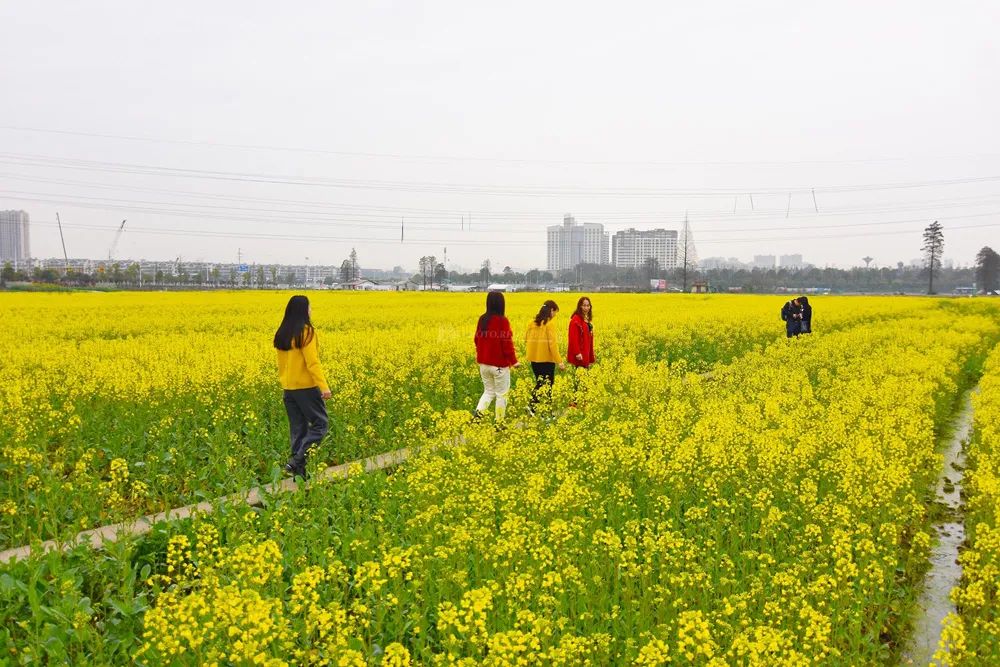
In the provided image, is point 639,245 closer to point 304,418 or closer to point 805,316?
point 805,316

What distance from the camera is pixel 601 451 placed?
21.0 ft

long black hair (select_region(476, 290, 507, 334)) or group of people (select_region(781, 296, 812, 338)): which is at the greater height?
long black hair (select_region(476, 290, 507, 334))

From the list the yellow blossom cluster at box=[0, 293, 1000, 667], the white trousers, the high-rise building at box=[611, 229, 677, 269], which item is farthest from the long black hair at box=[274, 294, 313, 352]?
the high-rise building at box=[611, 229, 677, 269]

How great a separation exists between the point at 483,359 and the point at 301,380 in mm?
2754

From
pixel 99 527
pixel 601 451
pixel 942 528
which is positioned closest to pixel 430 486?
pixel 601 451

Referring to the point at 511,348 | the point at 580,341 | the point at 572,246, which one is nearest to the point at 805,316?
the point at 580,341

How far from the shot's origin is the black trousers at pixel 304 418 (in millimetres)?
7351

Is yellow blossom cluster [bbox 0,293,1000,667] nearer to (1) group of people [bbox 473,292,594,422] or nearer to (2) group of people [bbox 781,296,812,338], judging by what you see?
(1) group of people [bbox 473,292,594,422]

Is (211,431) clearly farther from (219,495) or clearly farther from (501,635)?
(501,635)

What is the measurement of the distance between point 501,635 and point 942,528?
5840 mm

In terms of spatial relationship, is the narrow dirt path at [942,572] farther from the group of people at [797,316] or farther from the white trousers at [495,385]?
the group of people at [797,316]

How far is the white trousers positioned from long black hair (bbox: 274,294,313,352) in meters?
2.83

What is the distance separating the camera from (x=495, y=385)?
948cm

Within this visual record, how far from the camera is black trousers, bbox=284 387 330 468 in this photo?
7351 mm
